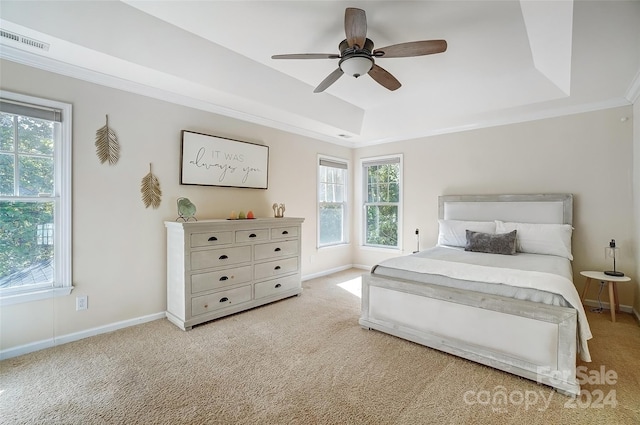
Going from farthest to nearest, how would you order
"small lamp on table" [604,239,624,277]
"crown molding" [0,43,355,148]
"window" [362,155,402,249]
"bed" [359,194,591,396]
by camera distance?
"window" [362,155,402,249] → "small lamp on table" [604,239,624,277] → "crown molding" [0,43,355,148] → "bed" [359,194,591,396]

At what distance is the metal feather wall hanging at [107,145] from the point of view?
2.79 metres

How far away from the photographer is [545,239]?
3516 millimetres

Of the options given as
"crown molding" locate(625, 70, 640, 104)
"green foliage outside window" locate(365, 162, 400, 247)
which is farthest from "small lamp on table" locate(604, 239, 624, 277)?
"green foliage outside window" locate(365, 162, 400, 247)

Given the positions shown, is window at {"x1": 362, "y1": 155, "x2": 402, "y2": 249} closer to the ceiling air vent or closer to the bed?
the bed

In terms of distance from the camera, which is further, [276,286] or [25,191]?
[276,286]

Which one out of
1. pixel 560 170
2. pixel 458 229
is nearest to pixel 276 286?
pixel 458 229

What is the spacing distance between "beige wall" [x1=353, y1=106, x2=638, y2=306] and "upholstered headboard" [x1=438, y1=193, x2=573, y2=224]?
14cm

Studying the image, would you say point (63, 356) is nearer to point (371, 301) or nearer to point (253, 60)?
point (371, 301)

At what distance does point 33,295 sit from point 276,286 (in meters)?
2.27

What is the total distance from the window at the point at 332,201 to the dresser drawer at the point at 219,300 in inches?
77.2

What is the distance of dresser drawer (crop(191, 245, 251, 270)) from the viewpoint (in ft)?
9.90

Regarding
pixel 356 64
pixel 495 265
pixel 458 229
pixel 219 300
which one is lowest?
pixel 219 300

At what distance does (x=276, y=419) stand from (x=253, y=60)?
124 inches

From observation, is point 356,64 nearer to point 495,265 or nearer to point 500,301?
point 500,301
